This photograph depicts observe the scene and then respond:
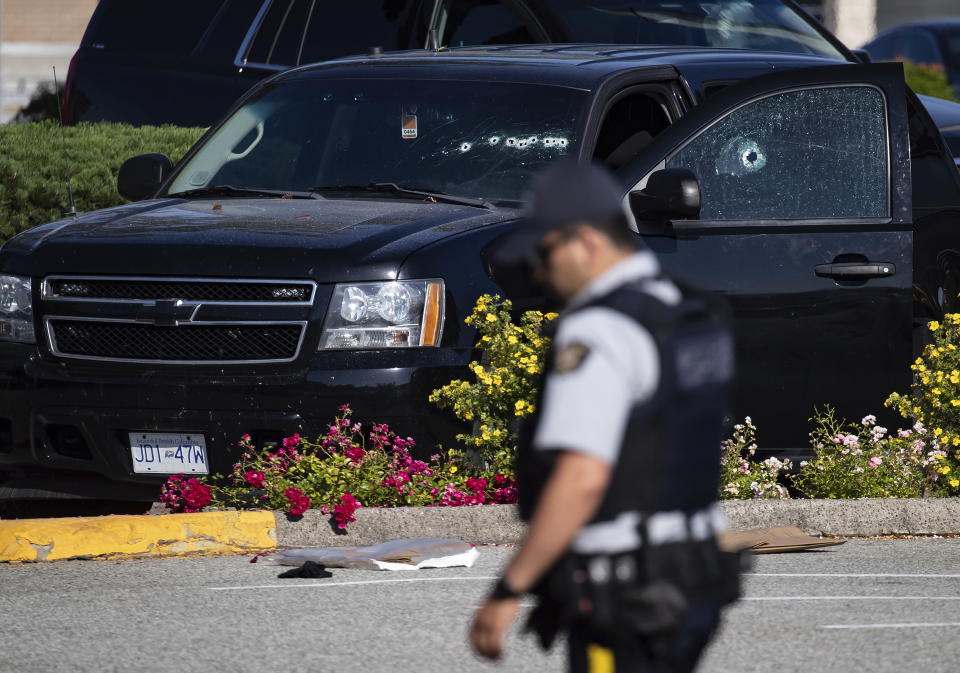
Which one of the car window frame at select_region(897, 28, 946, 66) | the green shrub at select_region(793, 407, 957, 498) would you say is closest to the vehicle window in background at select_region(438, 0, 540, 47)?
the green shrub at select_region(793, 407, 957, 498)

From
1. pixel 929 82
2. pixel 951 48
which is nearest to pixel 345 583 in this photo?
pixel 929 82

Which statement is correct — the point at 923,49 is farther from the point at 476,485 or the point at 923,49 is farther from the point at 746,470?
the point at 476,485

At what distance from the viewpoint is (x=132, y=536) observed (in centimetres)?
724

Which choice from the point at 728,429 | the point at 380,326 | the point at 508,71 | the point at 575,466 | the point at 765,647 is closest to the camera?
the point at 575,466

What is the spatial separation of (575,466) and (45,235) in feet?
16.6

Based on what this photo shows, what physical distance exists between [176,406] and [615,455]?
4165 millimetres

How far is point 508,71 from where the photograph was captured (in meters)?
8.41

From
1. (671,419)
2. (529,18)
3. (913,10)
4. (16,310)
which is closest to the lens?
(671,419)

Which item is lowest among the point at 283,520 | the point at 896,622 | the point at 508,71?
the point at 896,622

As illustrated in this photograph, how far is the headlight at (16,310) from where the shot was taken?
302 inches

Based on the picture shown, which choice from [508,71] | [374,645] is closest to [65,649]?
[374,645]

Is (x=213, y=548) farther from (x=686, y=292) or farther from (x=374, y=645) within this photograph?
(x=686, y=292)

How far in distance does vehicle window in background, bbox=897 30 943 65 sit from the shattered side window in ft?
54.2

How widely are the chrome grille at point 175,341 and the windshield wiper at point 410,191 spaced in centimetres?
108
